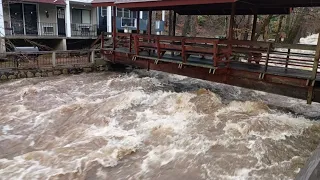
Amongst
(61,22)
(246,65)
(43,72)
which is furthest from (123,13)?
(246,65)

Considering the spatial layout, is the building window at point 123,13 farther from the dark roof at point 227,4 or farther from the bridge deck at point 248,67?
the bridge deck at point 248,67

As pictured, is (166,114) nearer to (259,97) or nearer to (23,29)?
(259,97)

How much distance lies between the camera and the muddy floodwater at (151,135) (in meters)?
6.55

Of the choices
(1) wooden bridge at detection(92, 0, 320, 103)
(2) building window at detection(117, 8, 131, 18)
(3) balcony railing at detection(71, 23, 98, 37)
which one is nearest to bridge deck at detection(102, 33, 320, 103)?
(1) wooden bridge at detection(92, 0, 320, 103)

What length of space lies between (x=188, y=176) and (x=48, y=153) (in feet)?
11.6

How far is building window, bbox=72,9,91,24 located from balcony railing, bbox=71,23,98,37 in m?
0.58

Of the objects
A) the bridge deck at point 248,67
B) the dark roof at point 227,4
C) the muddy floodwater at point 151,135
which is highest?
the dark roof at point 227,4

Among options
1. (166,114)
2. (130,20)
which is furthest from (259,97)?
(130,20)

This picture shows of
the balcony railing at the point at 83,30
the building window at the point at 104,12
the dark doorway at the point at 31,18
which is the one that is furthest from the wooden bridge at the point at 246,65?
the building window at the point at 104,12

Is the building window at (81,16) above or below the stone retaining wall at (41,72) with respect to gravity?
above

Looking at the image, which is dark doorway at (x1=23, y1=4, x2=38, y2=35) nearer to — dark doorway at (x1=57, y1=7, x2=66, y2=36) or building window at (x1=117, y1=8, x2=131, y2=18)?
dark doorway at (x1=57, y1=7, x2=66, y2=36)

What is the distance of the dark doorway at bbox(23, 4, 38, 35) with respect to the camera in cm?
2023

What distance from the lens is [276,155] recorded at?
7062 mm

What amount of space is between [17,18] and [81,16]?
498 centimetres
